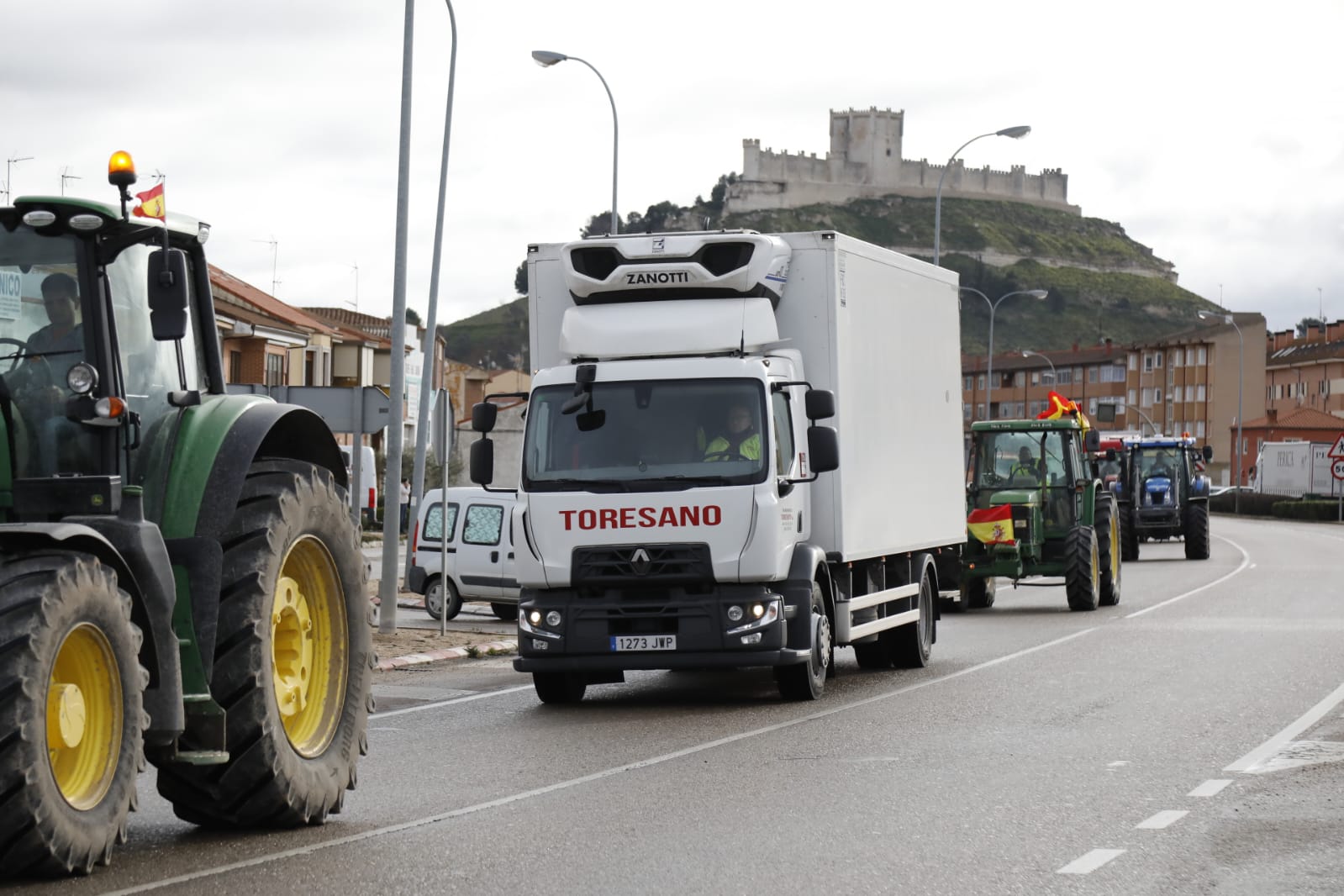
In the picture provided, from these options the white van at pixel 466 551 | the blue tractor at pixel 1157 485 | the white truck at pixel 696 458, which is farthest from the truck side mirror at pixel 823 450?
the blue tractor at pixel 1157 485

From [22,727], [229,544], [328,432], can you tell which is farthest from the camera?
[328,432]

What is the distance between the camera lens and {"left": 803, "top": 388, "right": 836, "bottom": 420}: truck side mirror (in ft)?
47.0

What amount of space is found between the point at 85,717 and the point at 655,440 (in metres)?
7.60

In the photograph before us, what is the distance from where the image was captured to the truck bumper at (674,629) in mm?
14141

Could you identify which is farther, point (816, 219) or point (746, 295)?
point (816, 219)

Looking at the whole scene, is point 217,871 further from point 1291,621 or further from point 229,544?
point 1291,621

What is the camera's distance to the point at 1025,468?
2836cm

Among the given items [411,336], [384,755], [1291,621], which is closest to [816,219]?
[411,336]

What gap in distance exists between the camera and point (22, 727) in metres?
6.47

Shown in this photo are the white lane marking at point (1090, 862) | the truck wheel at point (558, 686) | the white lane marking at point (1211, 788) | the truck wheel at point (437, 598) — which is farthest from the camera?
the truck wheel at point (437, 598)

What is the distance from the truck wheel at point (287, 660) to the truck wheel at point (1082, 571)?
18793 mm

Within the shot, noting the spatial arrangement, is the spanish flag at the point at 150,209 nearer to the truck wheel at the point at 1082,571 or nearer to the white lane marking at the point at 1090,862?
the white lane marking at the point at 1090,862

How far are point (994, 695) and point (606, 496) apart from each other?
11.3ft

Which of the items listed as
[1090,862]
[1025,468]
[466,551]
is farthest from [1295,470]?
[1090,862]
